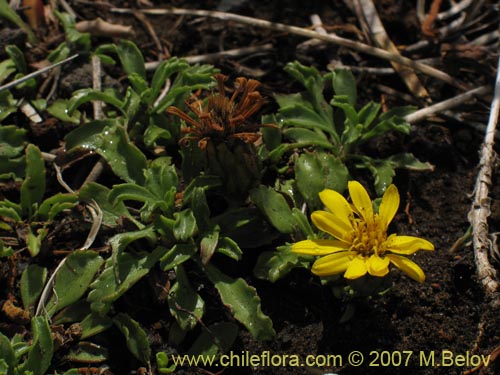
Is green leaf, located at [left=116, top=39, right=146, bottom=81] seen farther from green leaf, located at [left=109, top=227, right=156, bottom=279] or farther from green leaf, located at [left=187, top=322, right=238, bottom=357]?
green leaf, located at [left=187, top=322, right=238, bottom=357]

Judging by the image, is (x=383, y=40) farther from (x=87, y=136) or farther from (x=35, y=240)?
(x=35, y=240)

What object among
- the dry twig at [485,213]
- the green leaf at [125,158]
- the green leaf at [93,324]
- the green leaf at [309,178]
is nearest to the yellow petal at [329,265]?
the green leaf at [309,178]

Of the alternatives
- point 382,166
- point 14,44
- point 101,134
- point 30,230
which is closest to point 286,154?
point 382,166

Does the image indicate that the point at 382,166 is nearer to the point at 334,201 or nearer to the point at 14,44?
the point at 334,201

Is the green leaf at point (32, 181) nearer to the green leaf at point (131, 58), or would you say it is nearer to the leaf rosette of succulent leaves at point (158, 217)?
the leaf rosette of succulent leaves at point (158, 217)

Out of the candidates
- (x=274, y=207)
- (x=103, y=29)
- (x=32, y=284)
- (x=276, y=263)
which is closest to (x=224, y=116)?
(x=274, y=207)

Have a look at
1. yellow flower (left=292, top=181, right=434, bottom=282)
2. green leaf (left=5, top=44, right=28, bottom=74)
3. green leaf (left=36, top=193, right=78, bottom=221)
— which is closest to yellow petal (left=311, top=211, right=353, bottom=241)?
yellow flower (left=292, top=181, right=434, bottom=282)
